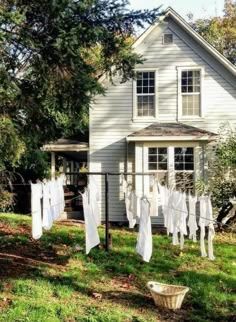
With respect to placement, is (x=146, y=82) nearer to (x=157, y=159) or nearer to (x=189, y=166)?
(x=157, y=159)

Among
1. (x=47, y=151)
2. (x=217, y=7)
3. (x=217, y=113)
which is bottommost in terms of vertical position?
(x=47, y=151)

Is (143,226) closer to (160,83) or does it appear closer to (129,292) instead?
(129,292)

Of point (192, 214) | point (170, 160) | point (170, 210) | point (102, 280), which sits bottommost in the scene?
point (102, 280)

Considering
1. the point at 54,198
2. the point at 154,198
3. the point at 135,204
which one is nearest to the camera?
the point at 54,198

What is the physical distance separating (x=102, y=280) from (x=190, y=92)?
Answer: 8.68m

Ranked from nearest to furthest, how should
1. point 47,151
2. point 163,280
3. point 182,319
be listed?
point 182,319 → point 163,280 → point 47,151

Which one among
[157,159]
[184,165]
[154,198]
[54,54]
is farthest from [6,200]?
[54,54]

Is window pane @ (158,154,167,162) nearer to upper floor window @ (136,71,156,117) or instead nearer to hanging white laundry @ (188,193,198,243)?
upper floor window @ (136,71,156,117)

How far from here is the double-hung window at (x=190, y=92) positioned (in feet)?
47.4

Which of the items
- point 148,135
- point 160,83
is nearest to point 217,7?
point 160,83

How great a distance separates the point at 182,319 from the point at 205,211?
6.33 ft

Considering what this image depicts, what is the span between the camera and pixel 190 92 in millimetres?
14508

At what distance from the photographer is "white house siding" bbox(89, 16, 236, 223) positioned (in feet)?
47.1

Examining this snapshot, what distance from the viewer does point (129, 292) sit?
705cm
